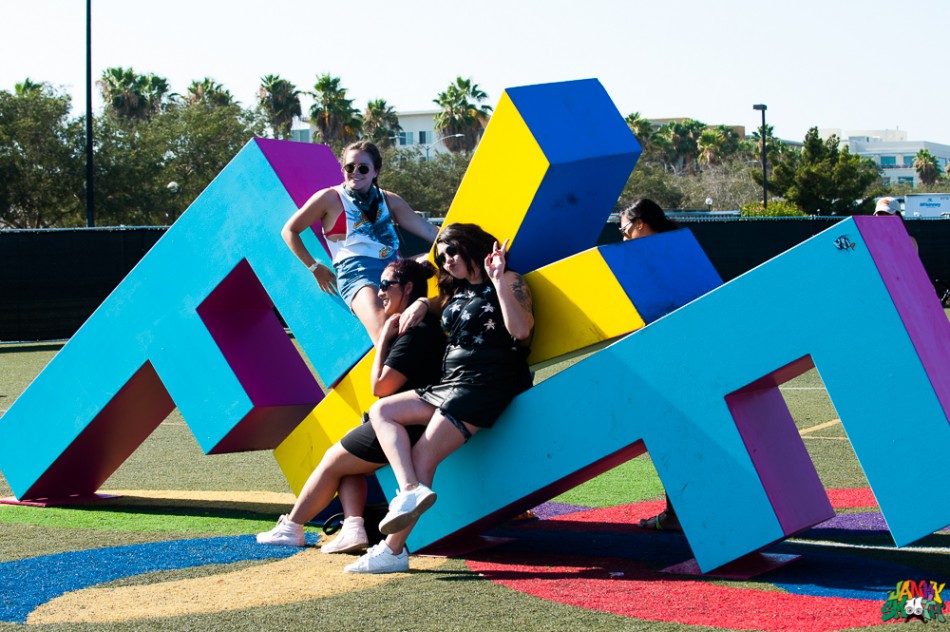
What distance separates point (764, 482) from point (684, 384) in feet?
1.77

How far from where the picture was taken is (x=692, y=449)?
513 cm

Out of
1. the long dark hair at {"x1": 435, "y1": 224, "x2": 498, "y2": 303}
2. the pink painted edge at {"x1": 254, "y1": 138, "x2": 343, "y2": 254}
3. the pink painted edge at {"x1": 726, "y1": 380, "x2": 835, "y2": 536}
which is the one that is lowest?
the pink painted edge at {"x1": 726, "y1": 380, "x2": 835, "y2": 536}

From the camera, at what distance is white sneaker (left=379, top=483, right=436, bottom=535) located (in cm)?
526

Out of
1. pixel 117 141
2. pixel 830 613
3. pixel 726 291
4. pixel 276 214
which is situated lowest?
pixel 830 613

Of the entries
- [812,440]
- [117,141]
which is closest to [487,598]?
[812,440]

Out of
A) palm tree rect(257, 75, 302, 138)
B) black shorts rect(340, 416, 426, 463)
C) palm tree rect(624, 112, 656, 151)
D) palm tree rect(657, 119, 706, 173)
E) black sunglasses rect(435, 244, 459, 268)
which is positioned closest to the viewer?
black sunglasses rect(435, 244, 459, 268)

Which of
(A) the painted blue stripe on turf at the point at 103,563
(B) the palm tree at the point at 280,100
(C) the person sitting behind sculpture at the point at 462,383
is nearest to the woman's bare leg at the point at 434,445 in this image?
(C) the person sitting behind sculpture at the point at 462,383

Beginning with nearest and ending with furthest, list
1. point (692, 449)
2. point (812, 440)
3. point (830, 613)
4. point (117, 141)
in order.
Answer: point (830, 613) → point (692, 449) → point (812, 440) → point (117, 141)

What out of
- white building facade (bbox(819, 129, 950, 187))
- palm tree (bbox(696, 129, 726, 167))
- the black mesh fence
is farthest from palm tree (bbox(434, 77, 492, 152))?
white building facade (bbox(819, 129, 950, 187))

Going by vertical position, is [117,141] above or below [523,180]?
above

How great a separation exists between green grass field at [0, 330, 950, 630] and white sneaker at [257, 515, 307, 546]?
399 mm

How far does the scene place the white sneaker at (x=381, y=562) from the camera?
211 inches

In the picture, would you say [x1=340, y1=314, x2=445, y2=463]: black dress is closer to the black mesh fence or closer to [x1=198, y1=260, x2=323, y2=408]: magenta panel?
[x1=198, y1=260, x2=323, y2=408]: magenta panel

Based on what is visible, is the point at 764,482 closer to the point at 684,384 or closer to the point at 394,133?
the point at 684,384
